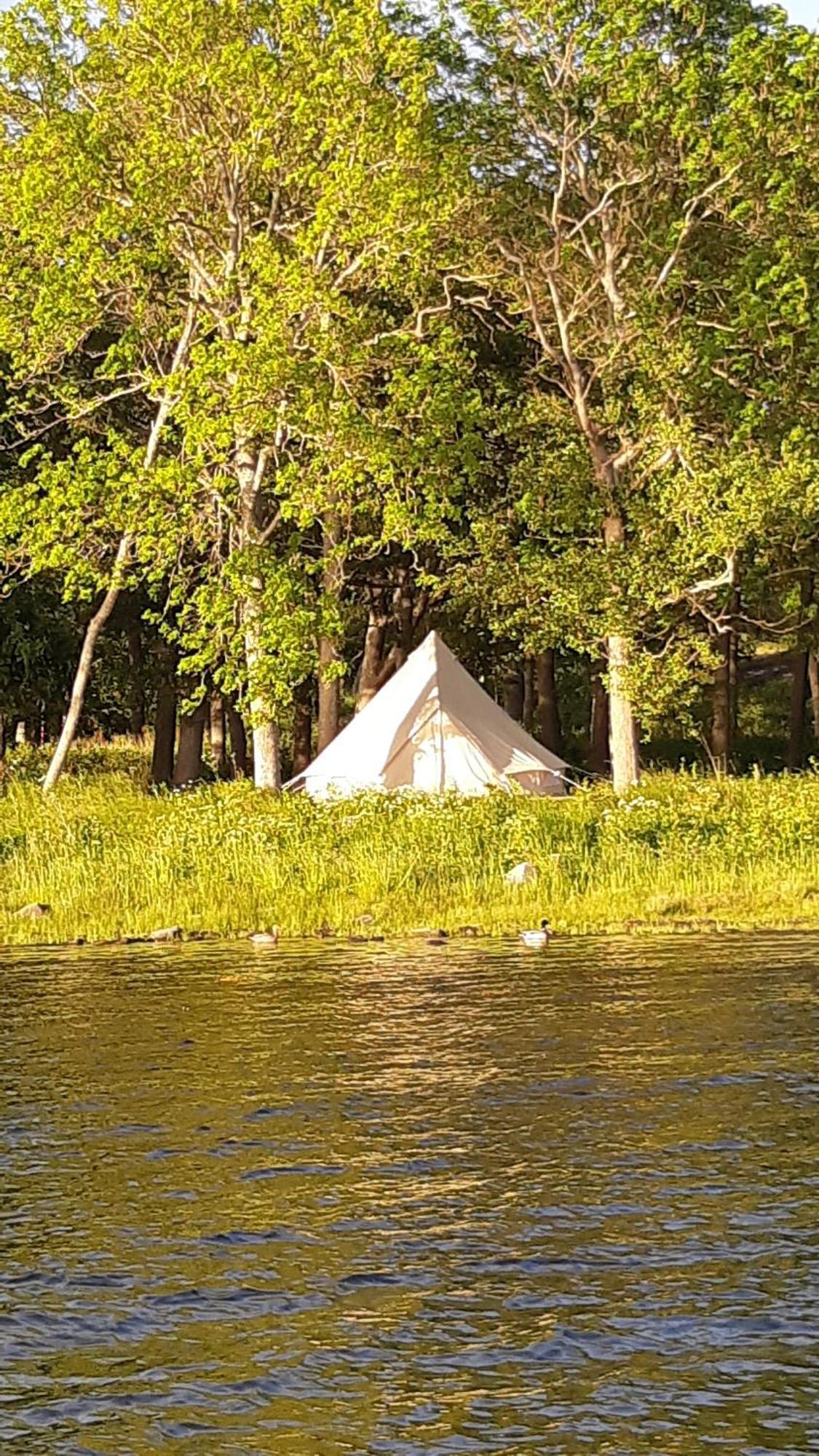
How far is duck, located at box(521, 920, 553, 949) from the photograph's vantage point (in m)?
22.4

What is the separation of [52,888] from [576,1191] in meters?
16.9

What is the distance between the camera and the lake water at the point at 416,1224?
26.0 ft

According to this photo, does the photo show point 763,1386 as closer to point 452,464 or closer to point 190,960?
point 190,960

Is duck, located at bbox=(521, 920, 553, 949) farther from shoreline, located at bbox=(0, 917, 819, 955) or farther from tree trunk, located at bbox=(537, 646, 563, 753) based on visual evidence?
tree trunk, located at bbox=(537, 646, 563, 753)

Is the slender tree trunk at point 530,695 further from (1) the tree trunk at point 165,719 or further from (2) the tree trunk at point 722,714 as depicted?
(1) the tree trunk at point 165,719

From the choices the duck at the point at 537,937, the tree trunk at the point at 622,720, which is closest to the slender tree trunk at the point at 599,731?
the tree trunk at the point at 622,720

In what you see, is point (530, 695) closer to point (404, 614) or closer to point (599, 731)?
point (599, 731)

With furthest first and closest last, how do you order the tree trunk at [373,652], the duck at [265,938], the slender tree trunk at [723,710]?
1. the slender tree trunk at [723,710]
2. the tree trunk at [373,652]
3. the duck at [265,938]

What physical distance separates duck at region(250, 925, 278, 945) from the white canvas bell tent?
15.0 metres

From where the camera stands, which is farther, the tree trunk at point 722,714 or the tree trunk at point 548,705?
the tree trunk at point 548,705

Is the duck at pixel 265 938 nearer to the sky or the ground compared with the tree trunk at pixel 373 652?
nearer to the ground

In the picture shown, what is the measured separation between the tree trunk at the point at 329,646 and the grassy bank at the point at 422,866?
897 centimetres

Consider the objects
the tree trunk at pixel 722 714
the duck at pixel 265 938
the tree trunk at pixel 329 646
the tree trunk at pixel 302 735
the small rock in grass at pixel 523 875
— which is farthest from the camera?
the tree trunk at pixel 302 735

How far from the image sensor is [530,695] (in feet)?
242
